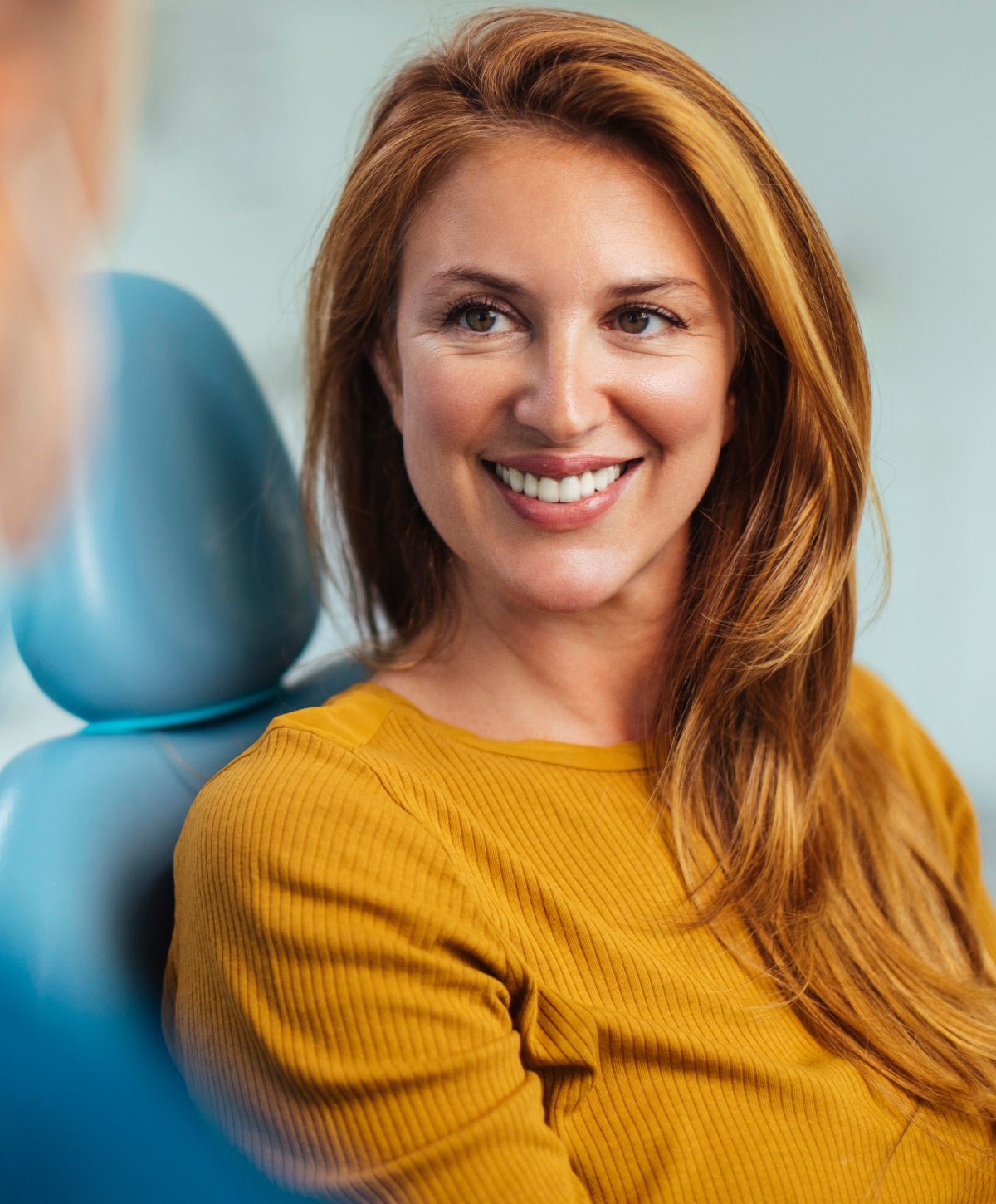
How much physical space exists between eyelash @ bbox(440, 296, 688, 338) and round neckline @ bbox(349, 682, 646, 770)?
316 millimetres

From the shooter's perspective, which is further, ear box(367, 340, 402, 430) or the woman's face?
ear box(367, 340, 402, 430)

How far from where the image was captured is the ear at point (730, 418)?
3.81 ft

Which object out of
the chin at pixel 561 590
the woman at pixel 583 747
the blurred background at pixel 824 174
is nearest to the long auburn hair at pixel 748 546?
the woman at pixel 583 747

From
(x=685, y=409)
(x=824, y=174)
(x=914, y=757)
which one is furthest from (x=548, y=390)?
(x=824, y=174)

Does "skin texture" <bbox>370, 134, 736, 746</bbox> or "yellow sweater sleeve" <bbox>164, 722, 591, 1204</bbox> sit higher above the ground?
"skin texture" <bbox>370, 134, 736, 746</bbox>

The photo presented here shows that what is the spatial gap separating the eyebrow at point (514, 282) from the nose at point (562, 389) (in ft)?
0.14

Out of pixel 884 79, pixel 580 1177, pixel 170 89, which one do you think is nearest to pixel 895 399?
pixel 884 79

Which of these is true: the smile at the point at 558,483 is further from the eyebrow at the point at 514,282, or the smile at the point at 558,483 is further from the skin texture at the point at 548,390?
the eyebrow at the point at 514,282

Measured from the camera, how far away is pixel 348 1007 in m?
0.85

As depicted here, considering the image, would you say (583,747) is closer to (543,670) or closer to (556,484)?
(543,670)

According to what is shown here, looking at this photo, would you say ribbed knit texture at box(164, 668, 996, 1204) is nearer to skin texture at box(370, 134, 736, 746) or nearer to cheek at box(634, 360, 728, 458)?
skin texture at box(370, 134, 736, 746)

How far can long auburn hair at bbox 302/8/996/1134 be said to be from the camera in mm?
1035

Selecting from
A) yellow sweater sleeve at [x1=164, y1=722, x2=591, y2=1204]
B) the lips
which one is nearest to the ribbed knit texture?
yellow sweater sleeve at [x1=164, y1=722, x2=591, y2=1204]

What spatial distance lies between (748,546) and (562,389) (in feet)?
1.00
